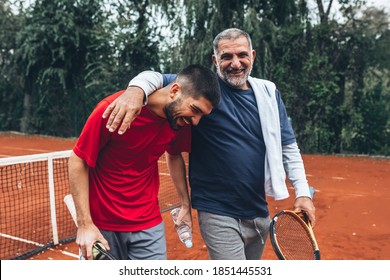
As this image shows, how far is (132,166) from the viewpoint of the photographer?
203 centimetres

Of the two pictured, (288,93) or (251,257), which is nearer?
(251,257)

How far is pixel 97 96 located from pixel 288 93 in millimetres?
9344

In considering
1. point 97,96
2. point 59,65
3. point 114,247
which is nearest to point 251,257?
point 114,247

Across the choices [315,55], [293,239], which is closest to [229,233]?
[293,239]

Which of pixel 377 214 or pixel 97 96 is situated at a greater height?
pixel 97 96

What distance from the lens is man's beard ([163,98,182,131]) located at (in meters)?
1.89

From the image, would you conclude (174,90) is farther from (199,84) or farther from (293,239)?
(293,239)

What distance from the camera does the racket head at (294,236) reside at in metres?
2.29

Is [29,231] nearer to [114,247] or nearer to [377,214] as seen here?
[114,247]

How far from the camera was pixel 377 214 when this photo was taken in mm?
6621

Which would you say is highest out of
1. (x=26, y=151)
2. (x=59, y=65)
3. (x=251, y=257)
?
(x=59, y=65)
